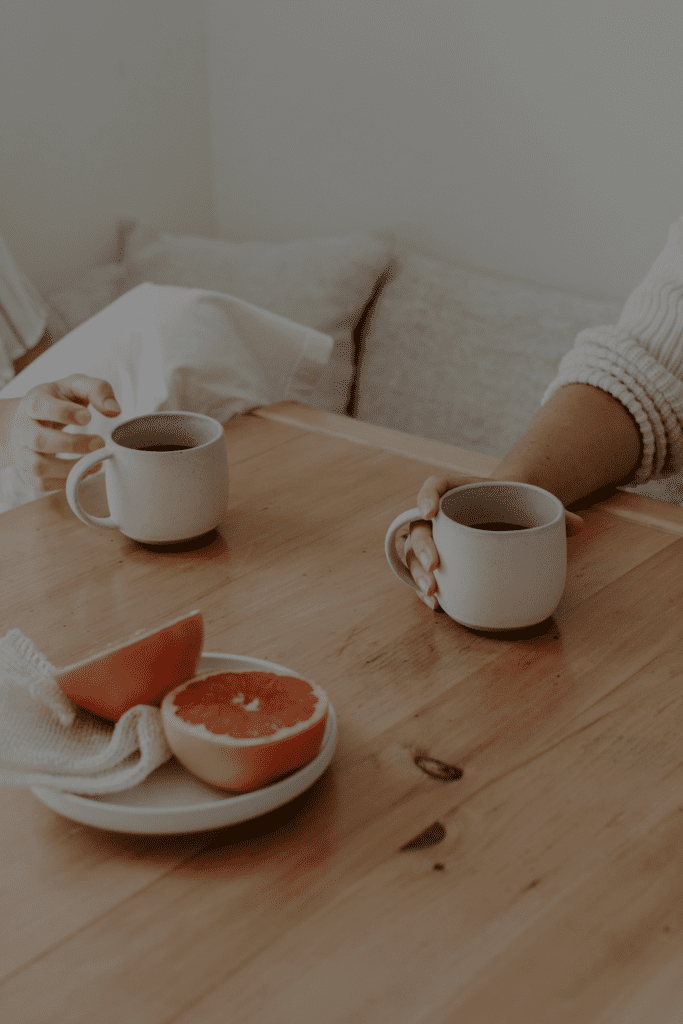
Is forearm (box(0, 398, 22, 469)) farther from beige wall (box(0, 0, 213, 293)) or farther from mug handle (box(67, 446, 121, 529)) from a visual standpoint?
beige wall (box(0, 0, 213, 293))

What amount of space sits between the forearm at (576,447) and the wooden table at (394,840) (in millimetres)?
125

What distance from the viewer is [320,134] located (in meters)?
2.21

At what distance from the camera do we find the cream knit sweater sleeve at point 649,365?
3.53ft

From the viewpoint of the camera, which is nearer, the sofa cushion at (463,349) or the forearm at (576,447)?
the forearm at (576,447)

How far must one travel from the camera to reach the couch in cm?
178

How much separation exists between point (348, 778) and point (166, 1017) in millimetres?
181

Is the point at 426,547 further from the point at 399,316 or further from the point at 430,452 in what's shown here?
the point at 399,316

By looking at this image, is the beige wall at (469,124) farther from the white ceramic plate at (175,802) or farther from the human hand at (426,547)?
the white ceramic plate at (175,802)

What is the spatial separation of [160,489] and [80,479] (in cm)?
8

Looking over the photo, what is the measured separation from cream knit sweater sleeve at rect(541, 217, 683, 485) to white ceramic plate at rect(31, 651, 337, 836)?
650 mm

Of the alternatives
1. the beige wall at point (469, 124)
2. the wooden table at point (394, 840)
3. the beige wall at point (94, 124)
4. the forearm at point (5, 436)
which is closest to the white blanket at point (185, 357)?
the forearm at point (5, 436)

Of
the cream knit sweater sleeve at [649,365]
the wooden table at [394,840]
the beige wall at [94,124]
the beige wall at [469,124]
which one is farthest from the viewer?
the beige wall at [94,124]

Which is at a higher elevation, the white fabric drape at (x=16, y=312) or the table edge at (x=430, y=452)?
the table edge at (x=430, y=452)

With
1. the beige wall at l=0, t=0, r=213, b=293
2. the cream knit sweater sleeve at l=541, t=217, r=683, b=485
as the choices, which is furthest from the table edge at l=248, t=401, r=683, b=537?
the beige wall at l=0, t=0, r=213, b=293
